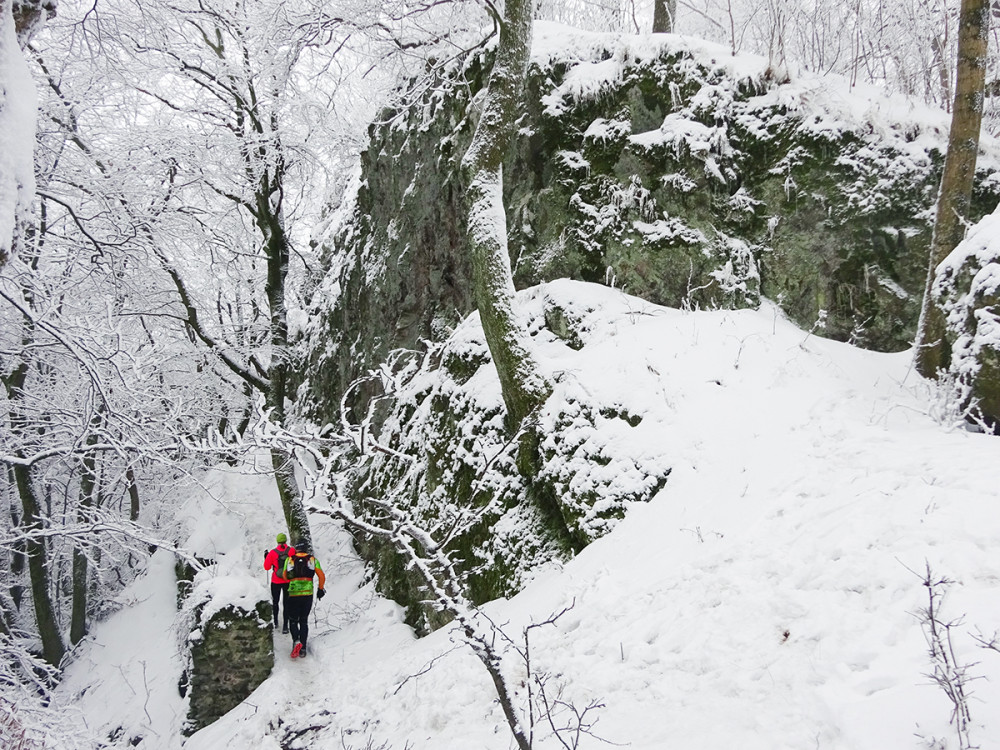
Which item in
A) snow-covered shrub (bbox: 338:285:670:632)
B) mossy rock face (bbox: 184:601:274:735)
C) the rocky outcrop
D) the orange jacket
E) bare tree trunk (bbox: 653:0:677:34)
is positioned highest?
bare tree trunk (bbox: 653:0:677:34)

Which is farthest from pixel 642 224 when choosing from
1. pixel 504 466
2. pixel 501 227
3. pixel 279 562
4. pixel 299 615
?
pixel 299 615

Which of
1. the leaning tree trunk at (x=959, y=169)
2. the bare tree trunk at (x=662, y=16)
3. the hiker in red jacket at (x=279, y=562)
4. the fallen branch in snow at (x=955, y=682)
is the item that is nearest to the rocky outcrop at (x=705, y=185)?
the leaning tree trunk at (x=959, y=169)

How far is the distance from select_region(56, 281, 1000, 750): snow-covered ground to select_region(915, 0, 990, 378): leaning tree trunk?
439 millimetres

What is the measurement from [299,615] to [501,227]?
19.4ft

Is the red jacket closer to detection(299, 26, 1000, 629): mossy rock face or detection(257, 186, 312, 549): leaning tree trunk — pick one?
detection(257, 186, 312, 549): leaning tree trunk

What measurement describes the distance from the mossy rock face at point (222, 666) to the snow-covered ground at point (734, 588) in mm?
381

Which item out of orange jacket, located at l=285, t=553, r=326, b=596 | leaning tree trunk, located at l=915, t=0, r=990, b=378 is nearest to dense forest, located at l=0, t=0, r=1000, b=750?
leaning tree trunk, located at l=915, t=0, r=990, b=378

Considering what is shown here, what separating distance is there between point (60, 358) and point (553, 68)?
29.5ft

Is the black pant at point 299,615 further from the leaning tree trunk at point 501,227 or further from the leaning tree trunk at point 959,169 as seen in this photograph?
the leaning tree trunk at point 959,169

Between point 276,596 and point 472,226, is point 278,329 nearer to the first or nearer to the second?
point 276,596

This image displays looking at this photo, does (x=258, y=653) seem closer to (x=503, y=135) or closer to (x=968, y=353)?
(x=503, y=135)

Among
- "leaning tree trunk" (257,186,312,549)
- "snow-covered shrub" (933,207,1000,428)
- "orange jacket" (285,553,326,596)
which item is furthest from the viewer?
"leaning tree trunk" (257,186,312,549)

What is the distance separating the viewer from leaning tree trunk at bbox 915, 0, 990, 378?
628 cm

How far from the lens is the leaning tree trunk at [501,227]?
23.6 feet
